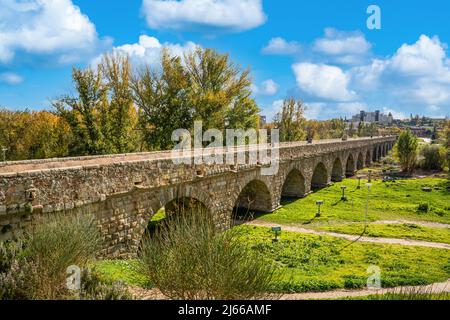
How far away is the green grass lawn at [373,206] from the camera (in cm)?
2053

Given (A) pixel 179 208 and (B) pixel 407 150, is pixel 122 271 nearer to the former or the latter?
(A) pixel 179 208

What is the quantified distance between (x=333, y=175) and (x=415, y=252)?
21573 mm

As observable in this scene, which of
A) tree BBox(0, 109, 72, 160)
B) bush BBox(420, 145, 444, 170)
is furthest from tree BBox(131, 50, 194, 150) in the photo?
bush BBox(420, 145, 444, 170)

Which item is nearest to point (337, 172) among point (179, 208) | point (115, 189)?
point (179, 208)

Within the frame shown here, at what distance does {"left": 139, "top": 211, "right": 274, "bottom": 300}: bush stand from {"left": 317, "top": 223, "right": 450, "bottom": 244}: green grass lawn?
1341cm

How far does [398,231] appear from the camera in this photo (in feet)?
59.4

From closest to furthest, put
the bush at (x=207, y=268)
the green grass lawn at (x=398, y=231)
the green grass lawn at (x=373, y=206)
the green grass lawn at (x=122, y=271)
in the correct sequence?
the bush at (x=207, y=268) < the green grass lawn at (x=122, y=271) < the green grass lawn at (x=398, y=231) < the green grass lawn at (x=373, y=206)

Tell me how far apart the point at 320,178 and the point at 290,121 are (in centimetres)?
1262

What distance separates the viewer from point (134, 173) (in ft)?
33.2

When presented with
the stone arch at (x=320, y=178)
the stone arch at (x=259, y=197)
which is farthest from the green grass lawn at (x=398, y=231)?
the stone arch at (x=320, y=178)

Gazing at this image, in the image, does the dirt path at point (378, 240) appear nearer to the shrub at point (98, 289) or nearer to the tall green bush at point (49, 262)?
the tall green bush at point (49, 262)

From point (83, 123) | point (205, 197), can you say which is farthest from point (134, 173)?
point (83, 123)

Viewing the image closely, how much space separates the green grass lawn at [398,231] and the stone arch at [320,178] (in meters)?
11.0
